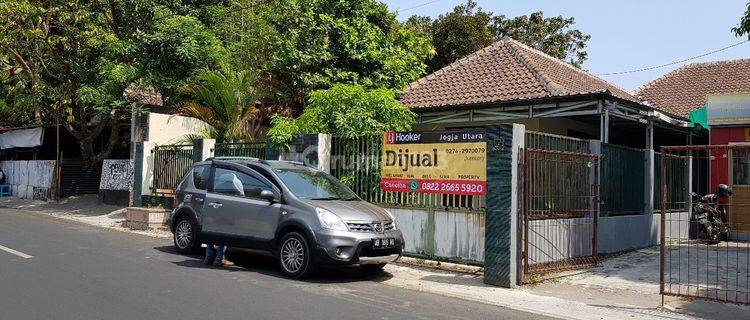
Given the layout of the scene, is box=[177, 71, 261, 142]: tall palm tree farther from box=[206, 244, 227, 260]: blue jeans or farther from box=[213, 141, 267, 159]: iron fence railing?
box=[206, 244, 227, 260]: blue jeans

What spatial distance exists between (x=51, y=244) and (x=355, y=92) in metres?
6.96

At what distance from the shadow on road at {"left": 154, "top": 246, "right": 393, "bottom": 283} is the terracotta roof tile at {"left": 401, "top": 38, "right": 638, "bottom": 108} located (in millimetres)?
7350

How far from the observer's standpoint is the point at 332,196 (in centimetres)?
955

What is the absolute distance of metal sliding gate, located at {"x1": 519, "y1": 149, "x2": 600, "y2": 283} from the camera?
9.12 m

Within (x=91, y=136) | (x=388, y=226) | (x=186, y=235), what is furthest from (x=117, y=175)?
(x=388, y=226)

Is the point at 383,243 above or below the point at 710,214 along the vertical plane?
below

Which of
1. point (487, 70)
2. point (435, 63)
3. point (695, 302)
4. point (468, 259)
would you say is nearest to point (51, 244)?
point (468, 259)

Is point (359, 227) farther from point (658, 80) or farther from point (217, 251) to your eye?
point (658, 80)

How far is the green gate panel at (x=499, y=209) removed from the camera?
8.65m

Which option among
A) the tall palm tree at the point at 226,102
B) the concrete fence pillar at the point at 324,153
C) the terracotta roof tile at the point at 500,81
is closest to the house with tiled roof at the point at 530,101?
the terracotta roof tile at the point at 500,81

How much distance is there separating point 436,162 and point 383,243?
214 cm

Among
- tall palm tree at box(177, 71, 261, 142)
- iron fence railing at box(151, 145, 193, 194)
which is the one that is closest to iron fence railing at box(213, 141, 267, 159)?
tall palm tree at box(177, 71, 261, 142)

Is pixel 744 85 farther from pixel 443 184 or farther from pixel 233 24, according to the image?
pixel 233 24

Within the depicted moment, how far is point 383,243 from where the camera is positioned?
880cm
